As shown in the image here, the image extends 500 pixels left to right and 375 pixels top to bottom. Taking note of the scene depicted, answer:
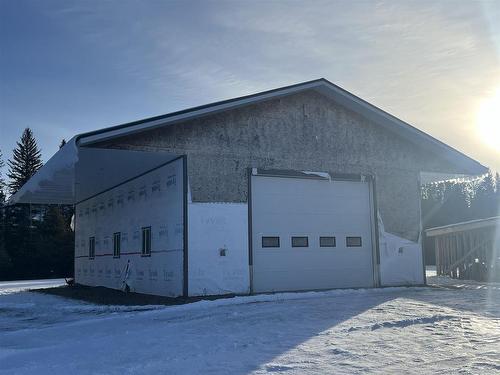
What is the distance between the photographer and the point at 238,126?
17.3 meters

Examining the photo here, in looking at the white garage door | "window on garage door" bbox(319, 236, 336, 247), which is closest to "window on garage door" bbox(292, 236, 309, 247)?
the white garage door

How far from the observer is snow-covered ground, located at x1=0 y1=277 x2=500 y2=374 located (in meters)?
7.44

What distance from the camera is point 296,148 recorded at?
18.3m

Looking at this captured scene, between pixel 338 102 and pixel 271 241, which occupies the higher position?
pixel 338 102

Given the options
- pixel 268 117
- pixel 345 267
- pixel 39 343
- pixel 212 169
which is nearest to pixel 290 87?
pixel 268 117

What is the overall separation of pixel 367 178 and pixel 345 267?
3285mm

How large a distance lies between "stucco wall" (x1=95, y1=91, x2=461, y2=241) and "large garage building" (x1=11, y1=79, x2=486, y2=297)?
1.4 inches

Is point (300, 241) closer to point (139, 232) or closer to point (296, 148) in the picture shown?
point (296, 148)

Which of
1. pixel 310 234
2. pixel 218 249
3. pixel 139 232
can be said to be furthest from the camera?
pixel 139 232

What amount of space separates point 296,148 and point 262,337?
385 inches

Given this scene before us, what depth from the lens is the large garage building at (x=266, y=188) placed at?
53.6 ft

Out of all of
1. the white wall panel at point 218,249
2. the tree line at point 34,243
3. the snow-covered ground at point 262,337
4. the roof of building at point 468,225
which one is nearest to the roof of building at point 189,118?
the white wall panel at point 218,249

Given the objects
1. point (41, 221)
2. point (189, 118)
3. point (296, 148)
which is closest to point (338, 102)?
point (296, 148)

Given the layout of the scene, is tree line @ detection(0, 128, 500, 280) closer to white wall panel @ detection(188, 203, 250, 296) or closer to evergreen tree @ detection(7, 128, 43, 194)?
evergreen tree @ detection(7, 128, 43, 194)
